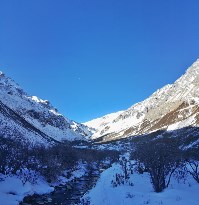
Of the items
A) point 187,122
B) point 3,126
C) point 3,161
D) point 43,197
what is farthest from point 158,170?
point 187,122

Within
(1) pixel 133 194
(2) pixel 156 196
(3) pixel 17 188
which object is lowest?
(2) pixel 156 196

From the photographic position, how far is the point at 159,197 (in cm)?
2267

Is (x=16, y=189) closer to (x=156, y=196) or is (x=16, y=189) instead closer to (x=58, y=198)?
(x=58, y=198)

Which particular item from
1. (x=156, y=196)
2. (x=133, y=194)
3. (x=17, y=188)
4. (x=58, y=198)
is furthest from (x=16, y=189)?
(x=156, y=196)

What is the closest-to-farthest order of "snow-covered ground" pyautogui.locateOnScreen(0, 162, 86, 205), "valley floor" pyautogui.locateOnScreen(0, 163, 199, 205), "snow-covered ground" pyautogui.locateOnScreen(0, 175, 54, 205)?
"valley floor" pyautogui.locateOnScreen(0, 163, 199, 205) < "snow-covered ground" pyautogui.locateOnScreen(0, 175, 54, 205) < "snow-covered ground" pyautogui.locateOnScreen(0, 162, 86, 205)

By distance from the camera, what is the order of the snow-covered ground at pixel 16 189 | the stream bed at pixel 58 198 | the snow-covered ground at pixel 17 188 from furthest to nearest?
the stream bed at pixel 58 198
the snow-covered ground at pixel 17 188
the snow-covered ground at pixel 16 189

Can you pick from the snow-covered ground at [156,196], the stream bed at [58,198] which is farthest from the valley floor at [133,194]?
the stream bed at [58,198]

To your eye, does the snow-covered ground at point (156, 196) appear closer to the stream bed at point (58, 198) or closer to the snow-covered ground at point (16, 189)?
the stream bed at point (58, 198)

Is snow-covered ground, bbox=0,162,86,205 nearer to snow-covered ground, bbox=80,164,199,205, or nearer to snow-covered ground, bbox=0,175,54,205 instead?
snow-covered ground, bbox=0,175,54,205

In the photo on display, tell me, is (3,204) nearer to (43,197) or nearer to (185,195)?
(43,197)


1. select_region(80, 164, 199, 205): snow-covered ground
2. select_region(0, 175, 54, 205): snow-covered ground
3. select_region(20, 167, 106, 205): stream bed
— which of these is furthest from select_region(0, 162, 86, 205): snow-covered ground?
select_region(80, 164, 199, 205): snow-covered ground

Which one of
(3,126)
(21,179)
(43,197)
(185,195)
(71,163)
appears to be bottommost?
(185,195)

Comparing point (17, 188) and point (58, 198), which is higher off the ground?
point (17, 188)

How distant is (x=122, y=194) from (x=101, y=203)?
186 centimetres
